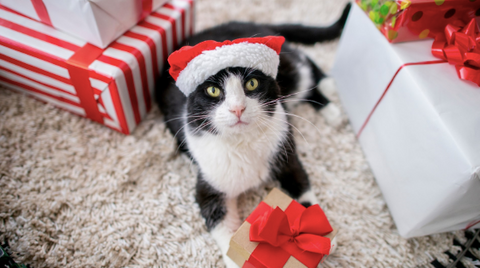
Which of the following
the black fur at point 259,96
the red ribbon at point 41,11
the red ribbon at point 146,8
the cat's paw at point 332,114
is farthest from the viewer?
the cat's paw at point 332,114

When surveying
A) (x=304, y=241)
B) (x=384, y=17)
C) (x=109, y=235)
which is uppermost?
(x=384, y=17)

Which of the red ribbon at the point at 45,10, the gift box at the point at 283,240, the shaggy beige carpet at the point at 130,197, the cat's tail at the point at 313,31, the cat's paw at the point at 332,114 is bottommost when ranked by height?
the shaggy beige carpet at the point at 130,197

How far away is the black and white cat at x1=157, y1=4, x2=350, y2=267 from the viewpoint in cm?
69

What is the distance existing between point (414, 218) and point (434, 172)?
0.54 feet

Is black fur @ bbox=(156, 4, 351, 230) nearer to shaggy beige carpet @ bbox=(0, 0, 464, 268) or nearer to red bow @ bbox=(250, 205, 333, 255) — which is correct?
shaggy beige carpet @ bbox=(0, 0, 464, 268)

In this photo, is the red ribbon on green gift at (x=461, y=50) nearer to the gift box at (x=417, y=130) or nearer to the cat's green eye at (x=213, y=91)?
the gift box at (x=417, y=130)

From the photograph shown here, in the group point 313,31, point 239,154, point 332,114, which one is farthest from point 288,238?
point 313,31

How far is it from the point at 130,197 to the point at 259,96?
22.0 inches

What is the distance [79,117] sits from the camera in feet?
3.68

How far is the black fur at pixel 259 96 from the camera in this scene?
0.75 meters

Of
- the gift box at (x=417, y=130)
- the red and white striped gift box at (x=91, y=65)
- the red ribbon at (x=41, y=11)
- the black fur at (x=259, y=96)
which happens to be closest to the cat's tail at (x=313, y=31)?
the black fur at (x=259, y=96)

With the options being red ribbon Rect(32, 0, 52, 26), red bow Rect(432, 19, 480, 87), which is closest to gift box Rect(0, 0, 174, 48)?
red ribbon Rect(32, 0, 52, 26)

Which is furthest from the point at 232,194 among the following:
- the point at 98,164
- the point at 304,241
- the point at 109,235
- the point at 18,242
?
the point at 18,242

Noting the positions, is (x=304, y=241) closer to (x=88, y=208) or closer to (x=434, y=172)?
(x=434, y=172)
